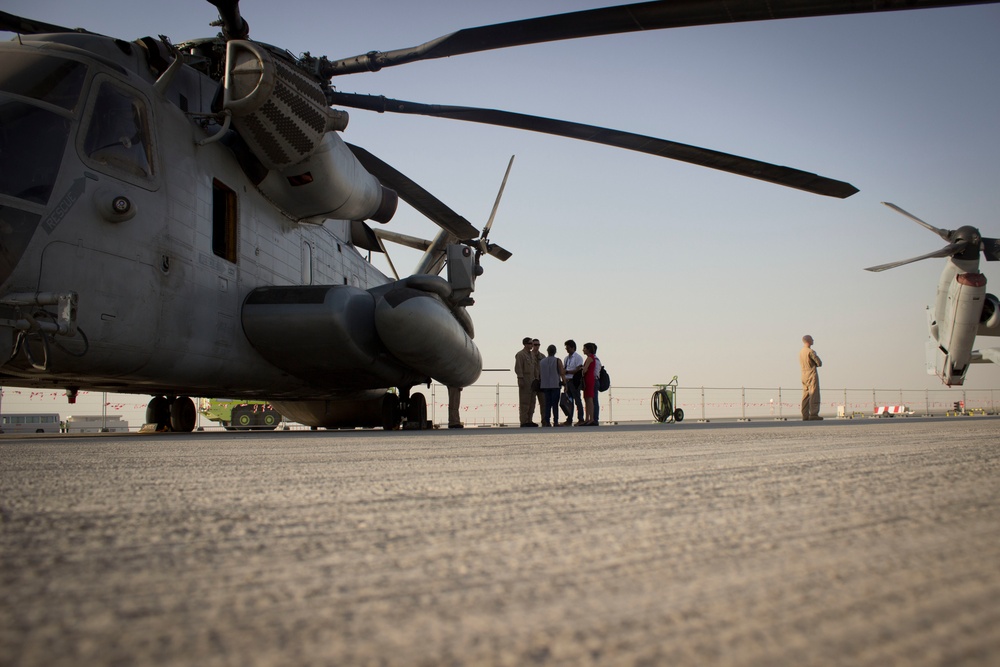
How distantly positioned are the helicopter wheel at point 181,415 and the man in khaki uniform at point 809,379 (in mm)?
8655

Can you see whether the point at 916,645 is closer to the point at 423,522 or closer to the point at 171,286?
the point at 423,522

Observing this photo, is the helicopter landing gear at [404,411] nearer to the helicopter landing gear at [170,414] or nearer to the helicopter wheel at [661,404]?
the helicopter landing gear at [170,414]

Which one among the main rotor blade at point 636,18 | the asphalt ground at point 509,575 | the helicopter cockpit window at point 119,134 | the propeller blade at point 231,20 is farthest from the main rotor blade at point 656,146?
the asphalt ground at point 509,575

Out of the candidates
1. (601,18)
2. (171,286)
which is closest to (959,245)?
(601,18)

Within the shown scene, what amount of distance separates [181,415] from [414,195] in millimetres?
3953

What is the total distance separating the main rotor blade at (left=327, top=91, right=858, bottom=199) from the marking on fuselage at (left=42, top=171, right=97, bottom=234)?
10.9 feet

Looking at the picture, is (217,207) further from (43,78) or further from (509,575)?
(509,575)

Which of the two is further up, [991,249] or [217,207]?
[991,249]

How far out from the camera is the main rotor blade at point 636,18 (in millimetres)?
3879

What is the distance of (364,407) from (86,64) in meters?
6.40

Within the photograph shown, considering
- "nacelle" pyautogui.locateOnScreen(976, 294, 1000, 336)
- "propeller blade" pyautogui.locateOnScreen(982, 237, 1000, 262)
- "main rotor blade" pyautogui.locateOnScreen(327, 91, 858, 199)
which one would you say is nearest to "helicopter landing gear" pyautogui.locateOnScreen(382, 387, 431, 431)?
"main rotor blade" pyautogui.locateOnScreen(327, 91, 858, 199)

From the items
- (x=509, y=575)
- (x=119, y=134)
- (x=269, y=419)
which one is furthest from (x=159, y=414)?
(x=269, y=419)

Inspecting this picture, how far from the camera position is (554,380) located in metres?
10.4

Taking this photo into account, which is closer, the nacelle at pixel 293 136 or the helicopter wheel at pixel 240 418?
the nacelle at pixel 293 136
